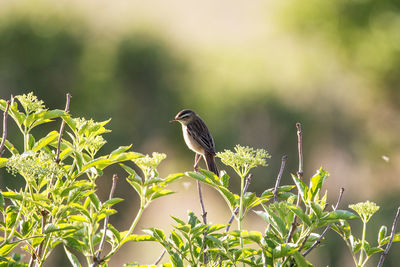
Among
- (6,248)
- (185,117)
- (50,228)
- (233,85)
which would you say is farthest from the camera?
(233,85)

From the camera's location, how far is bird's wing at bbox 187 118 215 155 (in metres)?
6.10

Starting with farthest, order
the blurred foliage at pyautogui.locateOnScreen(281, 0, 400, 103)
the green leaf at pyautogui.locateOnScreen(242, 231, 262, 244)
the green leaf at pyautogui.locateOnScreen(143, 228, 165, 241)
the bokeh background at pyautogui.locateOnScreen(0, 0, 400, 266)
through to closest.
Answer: the blurred foliage at pyautogui.locateOnScreen(281, 0, 400, 103) < the bokeh background at pyautogui.locateOnScreen(0, 0, 400, 266) < the green leaf at pyautogui.locateOnScreen(143, 228, 165, 241) < the green leaf at pyautogui.locateOnScreen(242, 231, 262, 244)

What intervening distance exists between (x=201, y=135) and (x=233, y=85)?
13.0 metres

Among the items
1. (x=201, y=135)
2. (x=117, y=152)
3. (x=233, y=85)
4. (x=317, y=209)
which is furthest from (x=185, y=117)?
(x=233, y=85)

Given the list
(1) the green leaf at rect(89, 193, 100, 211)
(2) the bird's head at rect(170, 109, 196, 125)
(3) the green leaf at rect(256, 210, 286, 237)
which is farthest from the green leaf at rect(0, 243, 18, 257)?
(2) the bird's head at rect(170, 109, 196, 125)

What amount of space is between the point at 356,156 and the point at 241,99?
3934 millimetres

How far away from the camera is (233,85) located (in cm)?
1912

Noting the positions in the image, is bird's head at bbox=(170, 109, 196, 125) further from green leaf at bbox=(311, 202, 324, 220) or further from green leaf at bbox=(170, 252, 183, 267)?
green leaf at bbox=(311, 202, 324, 220)

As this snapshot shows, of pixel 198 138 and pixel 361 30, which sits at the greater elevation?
pixel 361 30

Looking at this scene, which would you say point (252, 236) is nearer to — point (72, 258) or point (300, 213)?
point (300, 213)

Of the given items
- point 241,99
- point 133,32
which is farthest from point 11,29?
point 241,99

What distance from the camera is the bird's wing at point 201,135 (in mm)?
6102

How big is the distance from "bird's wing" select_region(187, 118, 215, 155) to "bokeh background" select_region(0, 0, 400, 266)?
801 centimetres

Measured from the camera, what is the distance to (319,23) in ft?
71.7
